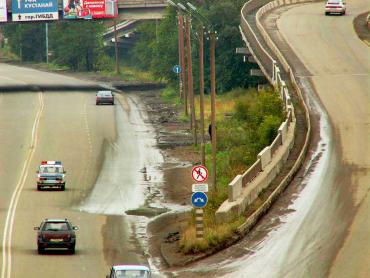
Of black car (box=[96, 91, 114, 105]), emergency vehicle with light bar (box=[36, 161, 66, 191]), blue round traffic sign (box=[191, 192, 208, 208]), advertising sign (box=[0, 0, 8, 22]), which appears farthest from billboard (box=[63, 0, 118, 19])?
blue round traffic sign (box=[191, 192, 208, 208])

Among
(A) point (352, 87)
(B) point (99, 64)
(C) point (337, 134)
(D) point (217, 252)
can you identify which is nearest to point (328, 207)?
(D) point (217, 252)

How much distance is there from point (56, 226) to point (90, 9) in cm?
7504

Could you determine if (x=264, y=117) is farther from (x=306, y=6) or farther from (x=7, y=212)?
(x=306, y=6)

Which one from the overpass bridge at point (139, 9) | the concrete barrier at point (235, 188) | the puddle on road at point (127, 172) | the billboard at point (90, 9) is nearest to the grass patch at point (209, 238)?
the concrete barrier at point (235, 188)

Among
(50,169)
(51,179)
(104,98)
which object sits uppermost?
(104,98)

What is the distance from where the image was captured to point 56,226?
47531mm

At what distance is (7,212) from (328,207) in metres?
16.0

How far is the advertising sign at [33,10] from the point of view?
388ft

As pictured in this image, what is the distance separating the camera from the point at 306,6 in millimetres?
125062

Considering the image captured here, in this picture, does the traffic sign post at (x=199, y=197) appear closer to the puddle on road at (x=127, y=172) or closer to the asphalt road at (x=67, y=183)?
the asphalt road at (x=67, y=183)

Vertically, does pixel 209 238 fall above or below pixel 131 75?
below

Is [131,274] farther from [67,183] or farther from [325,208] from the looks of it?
[67,183]

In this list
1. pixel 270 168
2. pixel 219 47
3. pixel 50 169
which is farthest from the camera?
pixel 219 47

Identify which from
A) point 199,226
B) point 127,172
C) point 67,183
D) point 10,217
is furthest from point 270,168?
point 127,172
